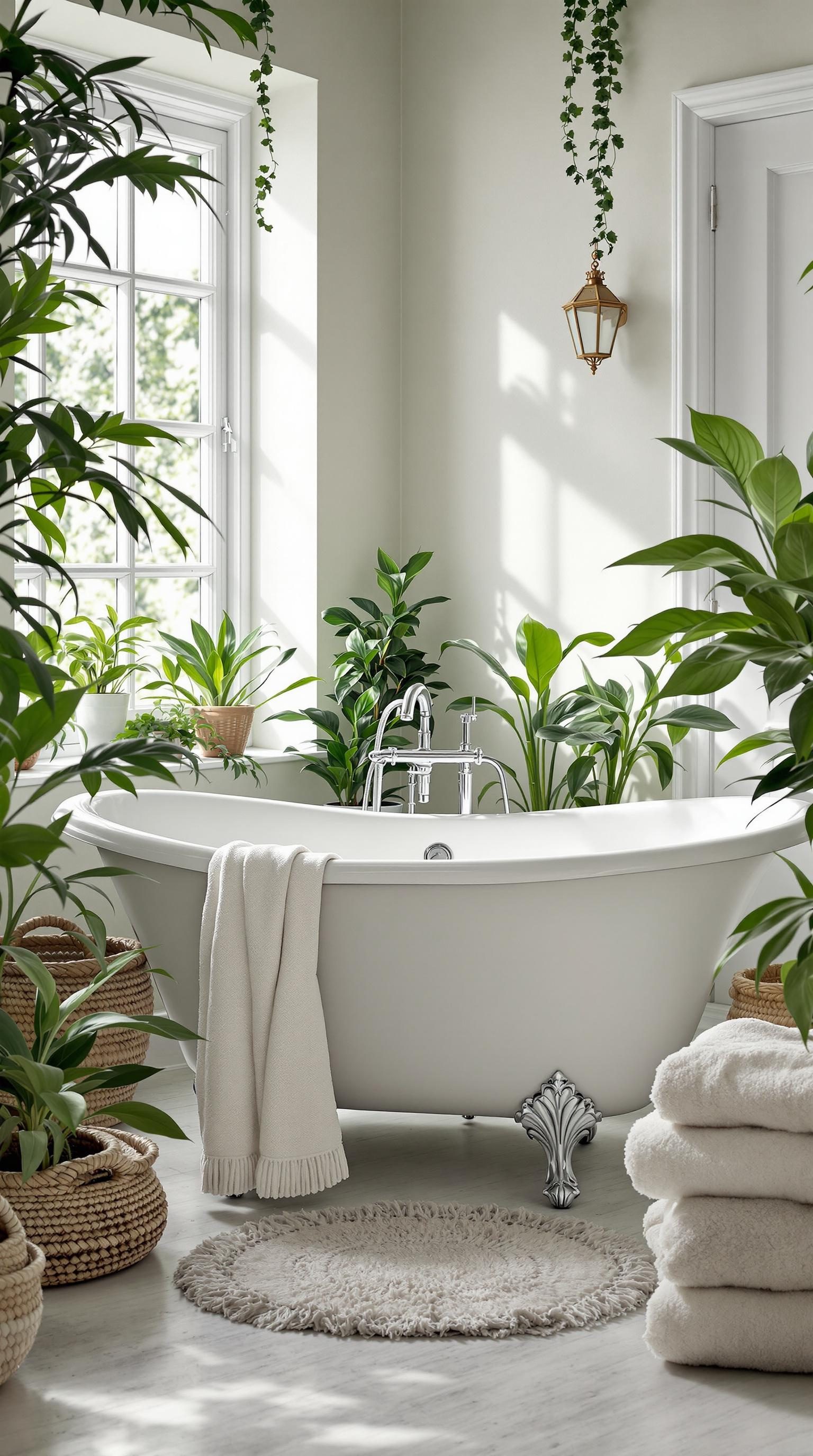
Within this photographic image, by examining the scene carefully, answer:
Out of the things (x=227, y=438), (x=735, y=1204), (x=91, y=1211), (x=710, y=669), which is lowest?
(x=91, y=1211)

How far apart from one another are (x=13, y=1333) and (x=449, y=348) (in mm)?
3090

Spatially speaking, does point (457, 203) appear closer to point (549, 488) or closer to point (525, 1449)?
point (549, 488)

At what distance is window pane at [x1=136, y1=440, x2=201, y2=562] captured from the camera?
13.7ft

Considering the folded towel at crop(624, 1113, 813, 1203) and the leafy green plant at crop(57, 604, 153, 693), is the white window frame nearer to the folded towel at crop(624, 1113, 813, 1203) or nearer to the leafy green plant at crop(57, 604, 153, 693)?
the leafy green plant at crop(57, 604, 153, 693)

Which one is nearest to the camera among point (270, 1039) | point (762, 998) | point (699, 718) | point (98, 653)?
point (270, 1039)

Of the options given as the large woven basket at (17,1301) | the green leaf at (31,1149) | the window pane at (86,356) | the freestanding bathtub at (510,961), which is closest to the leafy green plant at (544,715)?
the freestanding bathtub at (510,961)

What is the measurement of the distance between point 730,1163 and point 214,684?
235cm

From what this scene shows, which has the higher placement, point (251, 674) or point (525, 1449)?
point (251, 674)

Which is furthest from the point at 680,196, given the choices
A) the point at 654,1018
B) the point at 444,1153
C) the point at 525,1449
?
the point at 525,1449

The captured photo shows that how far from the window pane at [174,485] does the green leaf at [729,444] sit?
2.90 m

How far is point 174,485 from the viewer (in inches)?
165

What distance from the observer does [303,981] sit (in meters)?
2.68

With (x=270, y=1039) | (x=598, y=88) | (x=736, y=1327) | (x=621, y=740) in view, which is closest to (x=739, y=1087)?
(x=736, y=1327)

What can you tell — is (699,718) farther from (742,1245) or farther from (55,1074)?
(55,1074)
